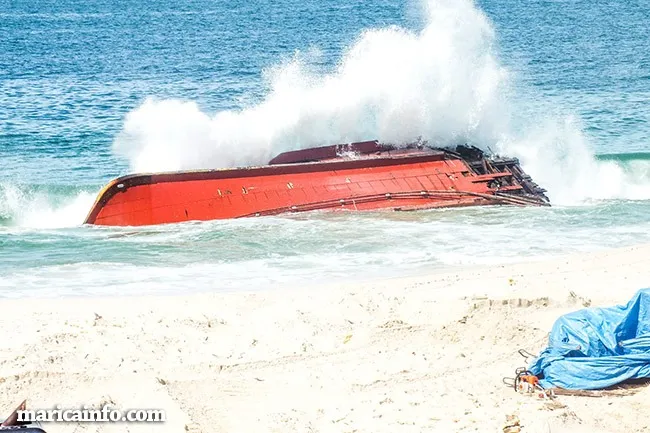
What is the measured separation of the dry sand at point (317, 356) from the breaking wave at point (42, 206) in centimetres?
776

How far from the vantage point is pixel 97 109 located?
126 feet

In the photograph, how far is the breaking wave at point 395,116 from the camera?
79.3 ft

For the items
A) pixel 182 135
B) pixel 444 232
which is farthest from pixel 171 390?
pixel 182 135

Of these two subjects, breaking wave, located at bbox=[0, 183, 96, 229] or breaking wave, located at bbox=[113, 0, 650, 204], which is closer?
breaking wave, located at bbox=[0, 183, 96, 229]

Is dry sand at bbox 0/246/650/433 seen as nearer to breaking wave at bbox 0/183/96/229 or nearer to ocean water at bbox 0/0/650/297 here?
ocean water at bbox 0/0/650/297

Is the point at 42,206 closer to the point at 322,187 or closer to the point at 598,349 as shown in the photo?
the point at 322,187

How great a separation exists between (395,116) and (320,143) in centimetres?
234

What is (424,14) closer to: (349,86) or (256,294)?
(349,86)

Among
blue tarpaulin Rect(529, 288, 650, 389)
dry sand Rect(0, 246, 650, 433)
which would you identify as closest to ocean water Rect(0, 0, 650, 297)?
dry sand Rect(0, 246, 650, 433)

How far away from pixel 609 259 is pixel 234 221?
8.30 meters

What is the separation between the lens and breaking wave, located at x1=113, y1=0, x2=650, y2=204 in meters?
24.2

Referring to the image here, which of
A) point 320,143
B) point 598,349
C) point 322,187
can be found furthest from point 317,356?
point 320,143

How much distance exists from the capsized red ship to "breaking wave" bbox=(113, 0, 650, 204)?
1.70 meters

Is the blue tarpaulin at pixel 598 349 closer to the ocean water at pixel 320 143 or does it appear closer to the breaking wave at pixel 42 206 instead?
the ocean water at pixel 320 143
